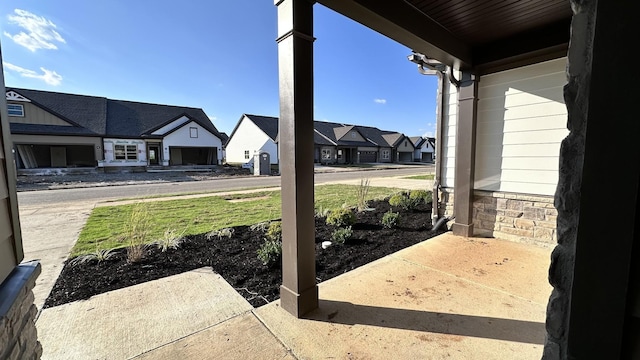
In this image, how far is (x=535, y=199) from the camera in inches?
167

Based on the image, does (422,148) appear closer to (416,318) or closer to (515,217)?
(515,217)

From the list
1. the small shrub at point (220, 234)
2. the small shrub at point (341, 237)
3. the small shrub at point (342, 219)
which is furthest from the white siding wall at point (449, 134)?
the small shrub at point (220, 234)

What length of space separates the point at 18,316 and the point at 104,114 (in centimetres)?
2808

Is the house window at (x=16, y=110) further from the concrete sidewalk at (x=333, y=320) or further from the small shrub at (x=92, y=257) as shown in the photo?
the concrete sidewalk at (x=333, y=320)

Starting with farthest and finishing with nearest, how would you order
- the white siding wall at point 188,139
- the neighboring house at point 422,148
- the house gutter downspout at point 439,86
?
the neighboring house at point 422,148 → the white siding wall at point 188,139 → the house gutter downspout at point 439,86

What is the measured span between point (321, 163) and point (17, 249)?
3066 cm

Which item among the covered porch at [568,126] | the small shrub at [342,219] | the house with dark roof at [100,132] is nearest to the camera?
the covered porch at [568,126]

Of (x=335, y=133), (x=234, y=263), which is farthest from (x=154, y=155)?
(x=234, y=263)

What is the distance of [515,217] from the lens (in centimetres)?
445

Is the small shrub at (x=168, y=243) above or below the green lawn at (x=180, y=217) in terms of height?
above

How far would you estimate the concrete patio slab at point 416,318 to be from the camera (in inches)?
84.0

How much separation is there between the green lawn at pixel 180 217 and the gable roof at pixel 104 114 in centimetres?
1879

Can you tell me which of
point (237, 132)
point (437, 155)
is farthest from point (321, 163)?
point (437, 155)

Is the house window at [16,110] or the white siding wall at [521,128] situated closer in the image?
the white siding wall at [521,128]
